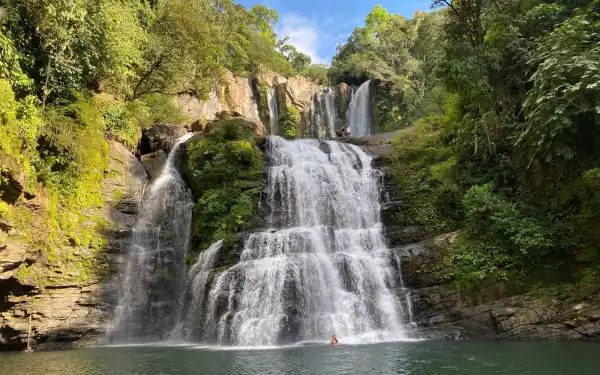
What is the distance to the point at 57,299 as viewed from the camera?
16281mm

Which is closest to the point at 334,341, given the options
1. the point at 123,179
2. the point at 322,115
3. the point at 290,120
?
the point at 123,179

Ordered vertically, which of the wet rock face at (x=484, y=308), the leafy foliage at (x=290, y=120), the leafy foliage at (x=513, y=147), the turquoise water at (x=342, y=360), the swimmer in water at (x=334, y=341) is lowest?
the turquoise water at (x=342, y=360)

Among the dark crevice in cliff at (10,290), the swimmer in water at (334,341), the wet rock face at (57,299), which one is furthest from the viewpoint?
the wet rock face at (57,299)

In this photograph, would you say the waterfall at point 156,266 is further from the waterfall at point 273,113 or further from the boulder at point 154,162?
the waterfall at point 273,113

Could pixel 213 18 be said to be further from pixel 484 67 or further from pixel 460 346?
pixel 460 346

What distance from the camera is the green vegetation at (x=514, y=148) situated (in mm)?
13930

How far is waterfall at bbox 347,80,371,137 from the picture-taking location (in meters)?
39.6

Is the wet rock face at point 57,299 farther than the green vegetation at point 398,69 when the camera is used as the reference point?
No

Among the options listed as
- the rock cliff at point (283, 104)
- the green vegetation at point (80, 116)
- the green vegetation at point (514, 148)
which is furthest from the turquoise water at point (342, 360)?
the rock cliff at point (283, 104)

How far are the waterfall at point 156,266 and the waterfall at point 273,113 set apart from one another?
60.5 feet

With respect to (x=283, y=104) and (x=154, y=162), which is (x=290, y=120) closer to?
(x=283, y=104)

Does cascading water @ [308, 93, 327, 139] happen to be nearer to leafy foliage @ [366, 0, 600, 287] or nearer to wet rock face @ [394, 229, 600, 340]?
leafy foliage @ [366, 0, 600, 287]

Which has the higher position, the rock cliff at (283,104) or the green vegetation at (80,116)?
the rock cliff at (283,104)

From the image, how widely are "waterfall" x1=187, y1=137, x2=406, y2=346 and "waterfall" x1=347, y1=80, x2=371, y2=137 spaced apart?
19.7 meters
